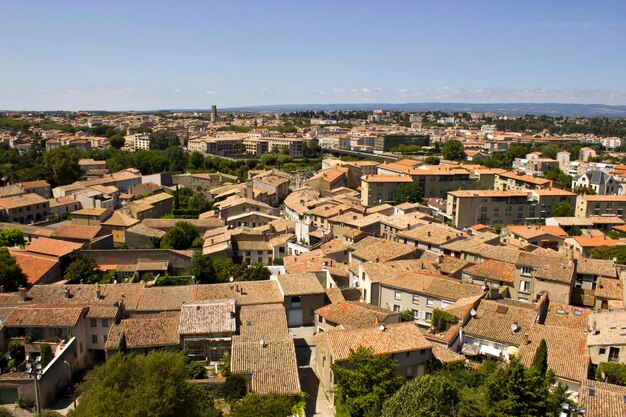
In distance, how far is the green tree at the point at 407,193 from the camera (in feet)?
196

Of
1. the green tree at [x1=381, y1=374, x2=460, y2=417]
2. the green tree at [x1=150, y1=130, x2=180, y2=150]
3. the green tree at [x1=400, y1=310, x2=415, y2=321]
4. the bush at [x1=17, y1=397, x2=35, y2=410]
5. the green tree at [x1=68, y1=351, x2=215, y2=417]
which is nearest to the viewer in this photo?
the green tree at [x1=68, y1=351, x2=215, y2=417]

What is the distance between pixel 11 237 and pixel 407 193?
130 feet

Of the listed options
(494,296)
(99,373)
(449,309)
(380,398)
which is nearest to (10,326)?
(99,373)

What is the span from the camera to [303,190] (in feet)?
203

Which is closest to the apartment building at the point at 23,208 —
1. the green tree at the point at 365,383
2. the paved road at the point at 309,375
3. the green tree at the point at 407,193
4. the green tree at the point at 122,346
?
the green tree at the point at 122,346

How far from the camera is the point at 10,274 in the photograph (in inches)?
1188

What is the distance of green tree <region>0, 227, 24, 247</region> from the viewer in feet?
129

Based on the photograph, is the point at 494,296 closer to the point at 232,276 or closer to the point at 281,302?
the point at 281,302

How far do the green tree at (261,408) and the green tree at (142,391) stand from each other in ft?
4.41

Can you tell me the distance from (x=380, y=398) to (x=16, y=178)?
66132 millimetres

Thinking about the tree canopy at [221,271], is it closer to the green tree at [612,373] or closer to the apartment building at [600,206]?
the green tree at [612,373]

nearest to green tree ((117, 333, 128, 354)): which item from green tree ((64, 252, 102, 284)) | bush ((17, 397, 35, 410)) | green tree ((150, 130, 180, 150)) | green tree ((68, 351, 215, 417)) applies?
bush ((17, 397, 35, 410))

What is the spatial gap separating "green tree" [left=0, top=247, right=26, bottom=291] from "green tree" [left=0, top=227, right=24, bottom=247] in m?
9.37

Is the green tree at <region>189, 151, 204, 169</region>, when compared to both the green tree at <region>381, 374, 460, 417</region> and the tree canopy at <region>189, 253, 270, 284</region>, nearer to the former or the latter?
the tree canopy at <region>189, 253, 270, 284</region>
